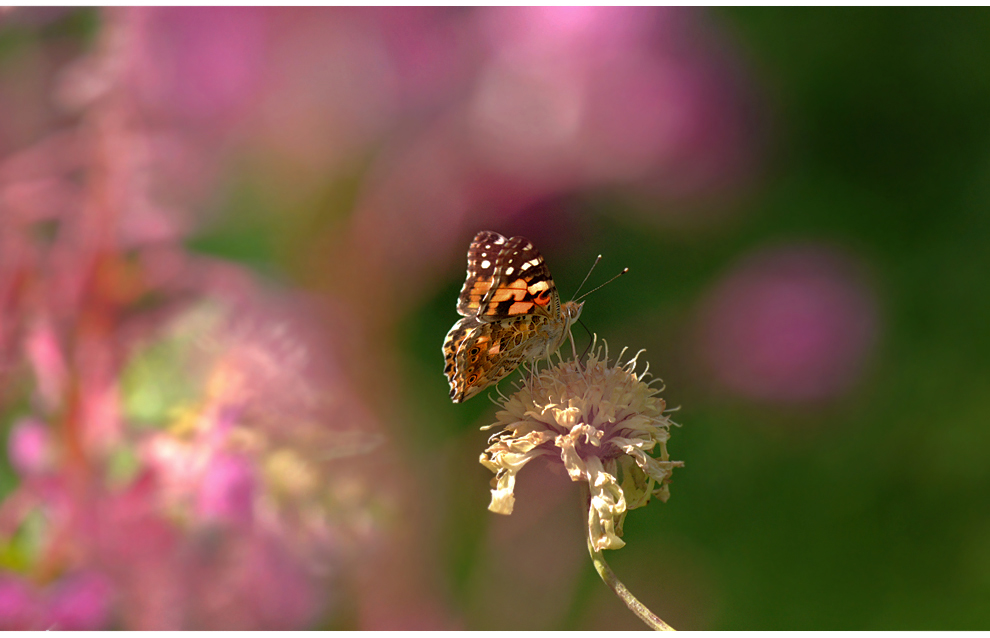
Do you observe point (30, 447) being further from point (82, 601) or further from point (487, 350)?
point (487, 350)

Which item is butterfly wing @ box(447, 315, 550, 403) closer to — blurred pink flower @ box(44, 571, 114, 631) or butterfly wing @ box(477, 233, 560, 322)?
butterfly wing @ box(477, 233, 560, 322)

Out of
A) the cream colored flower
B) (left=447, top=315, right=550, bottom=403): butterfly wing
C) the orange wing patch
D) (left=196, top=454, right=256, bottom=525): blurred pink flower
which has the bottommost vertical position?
(left=196, top=454, right=256, bottom=525): blurred pink flower

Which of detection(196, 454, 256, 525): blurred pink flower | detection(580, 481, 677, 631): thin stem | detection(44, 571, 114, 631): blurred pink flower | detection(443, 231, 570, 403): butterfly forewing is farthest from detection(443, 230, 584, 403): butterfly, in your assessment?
detection(44, 571, 114, 631): blurred pink flower

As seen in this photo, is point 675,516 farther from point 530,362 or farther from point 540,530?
point 530,362

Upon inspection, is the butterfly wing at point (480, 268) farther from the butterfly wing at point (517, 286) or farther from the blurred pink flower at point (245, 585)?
the blurred pink flower at point (245, 585)

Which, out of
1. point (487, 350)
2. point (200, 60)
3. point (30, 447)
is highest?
point (200, 60)

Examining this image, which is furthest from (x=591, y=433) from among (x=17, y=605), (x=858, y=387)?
(x=858, y=387)
